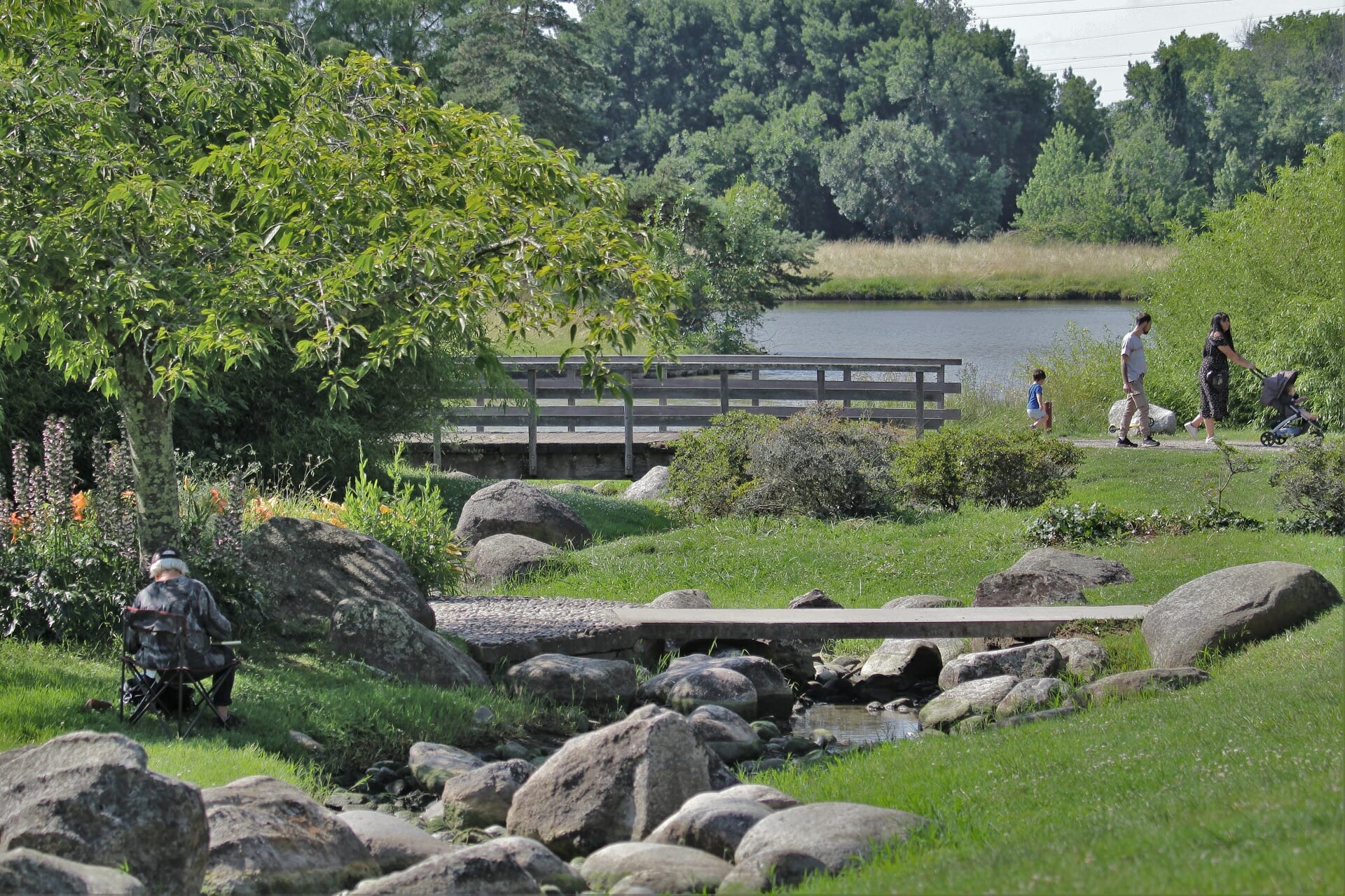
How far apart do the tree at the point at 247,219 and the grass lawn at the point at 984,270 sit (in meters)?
49.1

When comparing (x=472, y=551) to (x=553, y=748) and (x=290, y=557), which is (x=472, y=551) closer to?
(x=290, y=557)

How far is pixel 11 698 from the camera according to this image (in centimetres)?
780

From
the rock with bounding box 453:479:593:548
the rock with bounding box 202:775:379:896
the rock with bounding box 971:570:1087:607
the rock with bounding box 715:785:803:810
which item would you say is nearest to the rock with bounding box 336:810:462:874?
the rock with bounding box 202:775:379:896

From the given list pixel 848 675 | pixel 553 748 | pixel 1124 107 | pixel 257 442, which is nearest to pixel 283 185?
pixel 553 748

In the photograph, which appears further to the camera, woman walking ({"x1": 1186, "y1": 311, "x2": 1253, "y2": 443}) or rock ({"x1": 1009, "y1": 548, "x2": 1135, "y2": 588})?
woman walking ({"x1": 1186, "y1": 311, "x2": 1253, "y2": 443})

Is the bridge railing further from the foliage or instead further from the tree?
A: the tree

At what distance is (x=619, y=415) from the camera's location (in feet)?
71.8

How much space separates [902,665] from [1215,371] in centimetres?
1020

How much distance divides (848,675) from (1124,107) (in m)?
75.3

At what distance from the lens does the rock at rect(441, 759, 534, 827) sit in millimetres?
7582

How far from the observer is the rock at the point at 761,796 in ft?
23.0

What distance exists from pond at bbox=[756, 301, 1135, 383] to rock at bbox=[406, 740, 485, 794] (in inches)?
959

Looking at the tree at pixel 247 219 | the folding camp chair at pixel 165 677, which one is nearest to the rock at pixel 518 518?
the tree at pixel 247 219

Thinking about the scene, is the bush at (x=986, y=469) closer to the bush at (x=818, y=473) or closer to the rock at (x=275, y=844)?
the bush at (x=818, y=473)
